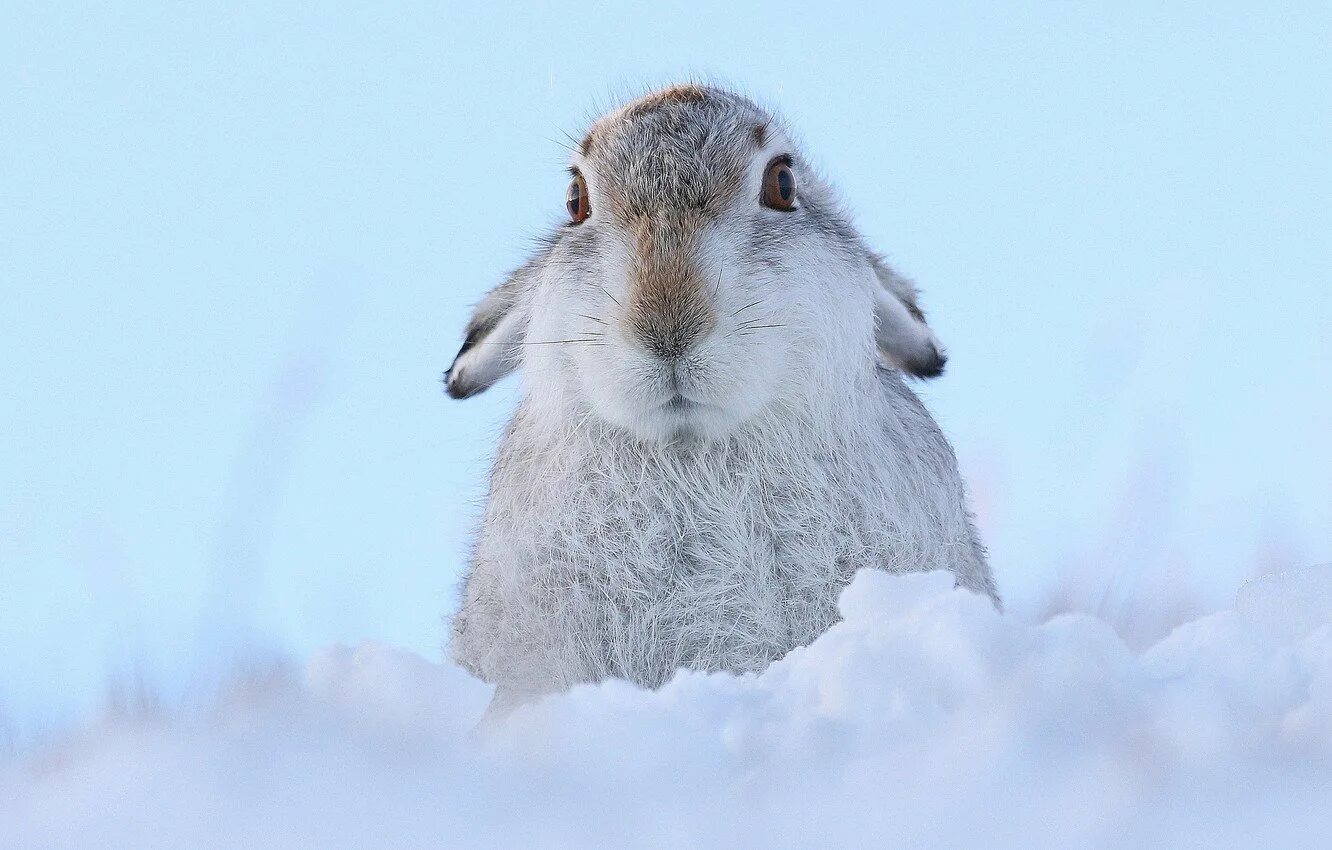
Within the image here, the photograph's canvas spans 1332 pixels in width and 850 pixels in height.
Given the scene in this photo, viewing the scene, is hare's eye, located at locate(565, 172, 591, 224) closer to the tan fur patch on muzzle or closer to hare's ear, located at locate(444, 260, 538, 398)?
hare's ear, located at locate(444, 260, 538, 398)

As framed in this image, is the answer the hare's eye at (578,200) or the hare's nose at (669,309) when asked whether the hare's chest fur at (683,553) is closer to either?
the hare's nose at (669,309)

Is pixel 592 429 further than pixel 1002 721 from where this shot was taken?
Yes

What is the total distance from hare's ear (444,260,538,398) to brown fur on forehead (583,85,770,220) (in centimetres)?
58

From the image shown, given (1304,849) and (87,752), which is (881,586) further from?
(87,752)

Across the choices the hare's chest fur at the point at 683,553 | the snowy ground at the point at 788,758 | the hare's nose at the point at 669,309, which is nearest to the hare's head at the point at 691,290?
the hare's nose at the point at 669,309

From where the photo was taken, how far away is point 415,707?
218 centimetres

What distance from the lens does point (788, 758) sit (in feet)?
6.39

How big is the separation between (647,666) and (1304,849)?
214 cm

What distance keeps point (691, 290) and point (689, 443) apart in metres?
0.57

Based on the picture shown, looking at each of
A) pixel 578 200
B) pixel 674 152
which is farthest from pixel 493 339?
pixel 674 152

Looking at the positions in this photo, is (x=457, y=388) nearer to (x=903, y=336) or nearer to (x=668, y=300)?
(x=668, y=300)

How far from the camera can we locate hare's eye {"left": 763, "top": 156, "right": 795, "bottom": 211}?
404 centimetres

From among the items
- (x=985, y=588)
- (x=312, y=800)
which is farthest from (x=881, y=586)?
(x=985, y=588)

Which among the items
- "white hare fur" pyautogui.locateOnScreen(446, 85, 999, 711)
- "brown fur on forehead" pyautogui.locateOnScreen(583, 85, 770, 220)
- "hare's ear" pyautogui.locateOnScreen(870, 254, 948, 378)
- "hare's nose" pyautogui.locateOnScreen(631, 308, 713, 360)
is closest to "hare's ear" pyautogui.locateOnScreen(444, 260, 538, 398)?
"white hare fur" pyautogui.locateOnScreen(446, 85, 999, 711)
